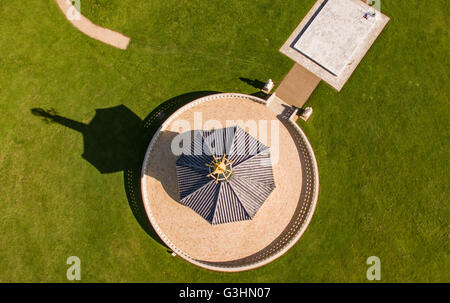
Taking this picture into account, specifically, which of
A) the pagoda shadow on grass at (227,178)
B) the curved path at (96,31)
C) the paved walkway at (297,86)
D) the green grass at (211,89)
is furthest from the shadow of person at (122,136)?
the paved walkway at (297,86)

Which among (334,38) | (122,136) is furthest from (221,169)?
(334,38)

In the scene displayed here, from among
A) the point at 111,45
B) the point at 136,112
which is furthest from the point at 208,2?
the point at 136,112

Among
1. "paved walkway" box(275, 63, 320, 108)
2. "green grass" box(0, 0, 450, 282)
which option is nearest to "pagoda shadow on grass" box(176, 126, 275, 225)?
"green grass" box(0, 0, 450, 282)

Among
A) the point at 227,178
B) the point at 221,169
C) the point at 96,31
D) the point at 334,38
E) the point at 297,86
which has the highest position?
the point at 334,38

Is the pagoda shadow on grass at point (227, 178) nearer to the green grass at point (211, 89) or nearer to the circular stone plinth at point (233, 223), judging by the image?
the circular stone plinth at point (233, 223)

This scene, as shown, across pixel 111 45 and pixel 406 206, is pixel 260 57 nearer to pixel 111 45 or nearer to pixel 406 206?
pixel 111 45

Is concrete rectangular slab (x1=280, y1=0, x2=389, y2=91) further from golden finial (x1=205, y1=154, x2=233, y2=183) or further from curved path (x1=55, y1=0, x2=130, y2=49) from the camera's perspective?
curved path (x1=55, y1=0, x2=130, y2=49)

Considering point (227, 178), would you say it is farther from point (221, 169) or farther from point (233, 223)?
point (233, 223)
